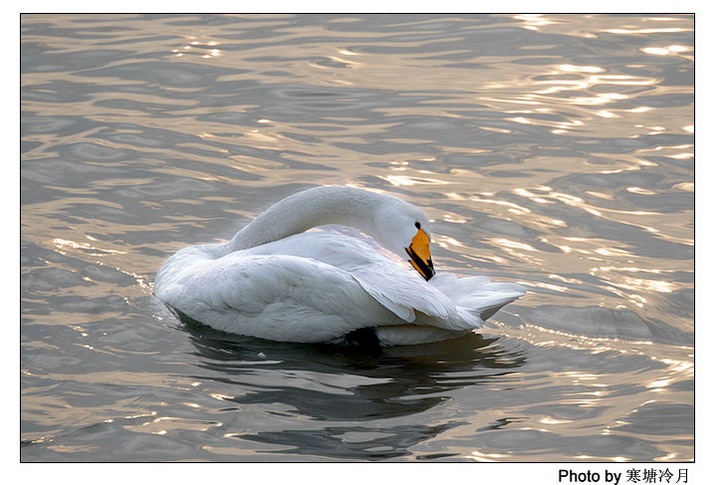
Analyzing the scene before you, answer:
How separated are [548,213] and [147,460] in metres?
4.73

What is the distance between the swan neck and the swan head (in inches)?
12.1

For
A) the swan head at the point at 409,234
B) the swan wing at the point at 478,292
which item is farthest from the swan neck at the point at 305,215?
the swan wing at the point at 478,292

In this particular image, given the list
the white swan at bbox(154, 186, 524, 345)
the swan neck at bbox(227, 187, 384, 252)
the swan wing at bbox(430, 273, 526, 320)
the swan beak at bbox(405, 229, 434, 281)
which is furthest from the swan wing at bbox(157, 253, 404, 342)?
the swan neck at bbox(227, 187, 384, 252)

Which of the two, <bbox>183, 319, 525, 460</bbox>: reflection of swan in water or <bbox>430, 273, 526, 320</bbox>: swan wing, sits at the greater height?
<bbox>430, 273, 526, 320</bbox>: swan wing

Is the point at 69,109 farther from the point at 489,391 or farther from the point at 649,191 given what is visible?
the point at 489,391


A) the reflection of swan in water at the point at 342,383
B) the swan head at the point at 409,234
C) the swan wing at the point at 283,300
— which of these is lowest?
the reflection of swan in water at the point at 342,383

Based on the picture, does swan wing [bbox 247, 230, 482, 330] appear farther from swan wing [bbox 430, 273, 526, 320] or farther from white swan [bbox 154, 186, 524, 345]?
swan wing [bbox 430, 273, 526, 320]

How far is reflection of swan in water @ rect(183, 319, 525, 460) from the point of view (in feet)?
21.0

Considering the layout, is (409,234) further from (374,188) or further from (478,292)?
(374,188)

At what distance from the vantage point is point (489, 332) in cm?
799

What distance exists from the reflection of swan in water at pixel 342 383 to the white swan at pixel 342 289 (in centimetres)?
13

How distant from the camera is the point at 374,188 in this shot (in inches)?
411

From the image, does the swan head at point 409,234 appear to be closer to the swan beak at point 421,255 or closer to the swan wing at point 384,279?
the swan beak at point 421,255

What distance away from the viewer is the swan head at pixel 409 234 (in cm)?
Answer: 800
